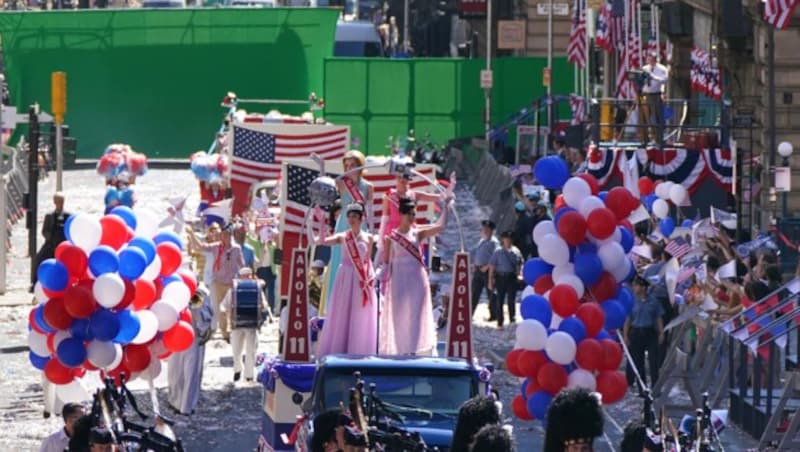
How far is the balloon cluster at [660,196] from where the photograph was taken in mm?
27375

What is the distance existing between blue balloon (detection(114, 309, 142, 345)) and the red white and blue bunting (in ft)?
43.9

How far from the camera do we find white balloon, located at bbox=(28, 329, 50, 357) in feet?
61.6

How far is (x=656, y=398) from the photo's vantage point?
2170 centimetres

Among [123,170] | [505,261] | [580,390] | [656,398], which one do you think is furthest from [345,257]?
[123,170]

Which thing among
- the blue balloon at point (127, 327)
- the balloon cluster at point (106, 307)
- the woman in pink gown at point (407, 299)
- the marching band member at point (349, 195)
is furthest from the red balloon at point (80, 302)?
the woman in pink gown at point (407, 299)

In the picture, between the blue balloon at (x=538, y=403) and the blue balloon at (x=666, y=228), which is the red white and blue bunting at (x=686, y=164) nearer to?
the blue balloon at (x=666, y=228)

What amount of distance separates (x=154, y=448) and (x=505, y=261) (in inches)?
695

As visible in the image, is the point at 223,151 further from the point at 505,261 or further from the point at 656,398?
the point at 656,398

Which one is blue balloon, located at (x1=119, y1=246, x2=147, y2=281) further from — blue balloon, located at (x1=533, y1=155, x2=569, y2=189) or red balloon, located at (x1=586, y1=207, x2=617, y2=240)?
red balloon, located at (x1=586, y1=207, x2=617, y2=240)

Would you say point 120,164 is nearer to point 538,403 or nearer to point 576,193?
point 576,193

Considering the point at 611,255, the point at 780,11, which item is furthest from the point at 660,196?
the point at 611,255

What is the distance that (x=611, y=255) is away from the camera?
18891 millimetres

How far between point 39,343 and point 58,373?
0.41m

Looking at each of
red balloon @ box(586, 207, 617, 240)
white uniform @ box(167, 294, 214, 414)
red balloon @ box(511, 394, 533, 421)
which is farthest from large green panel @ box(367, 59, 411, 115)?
red balloon @ box(511, 394, 533, 421)
